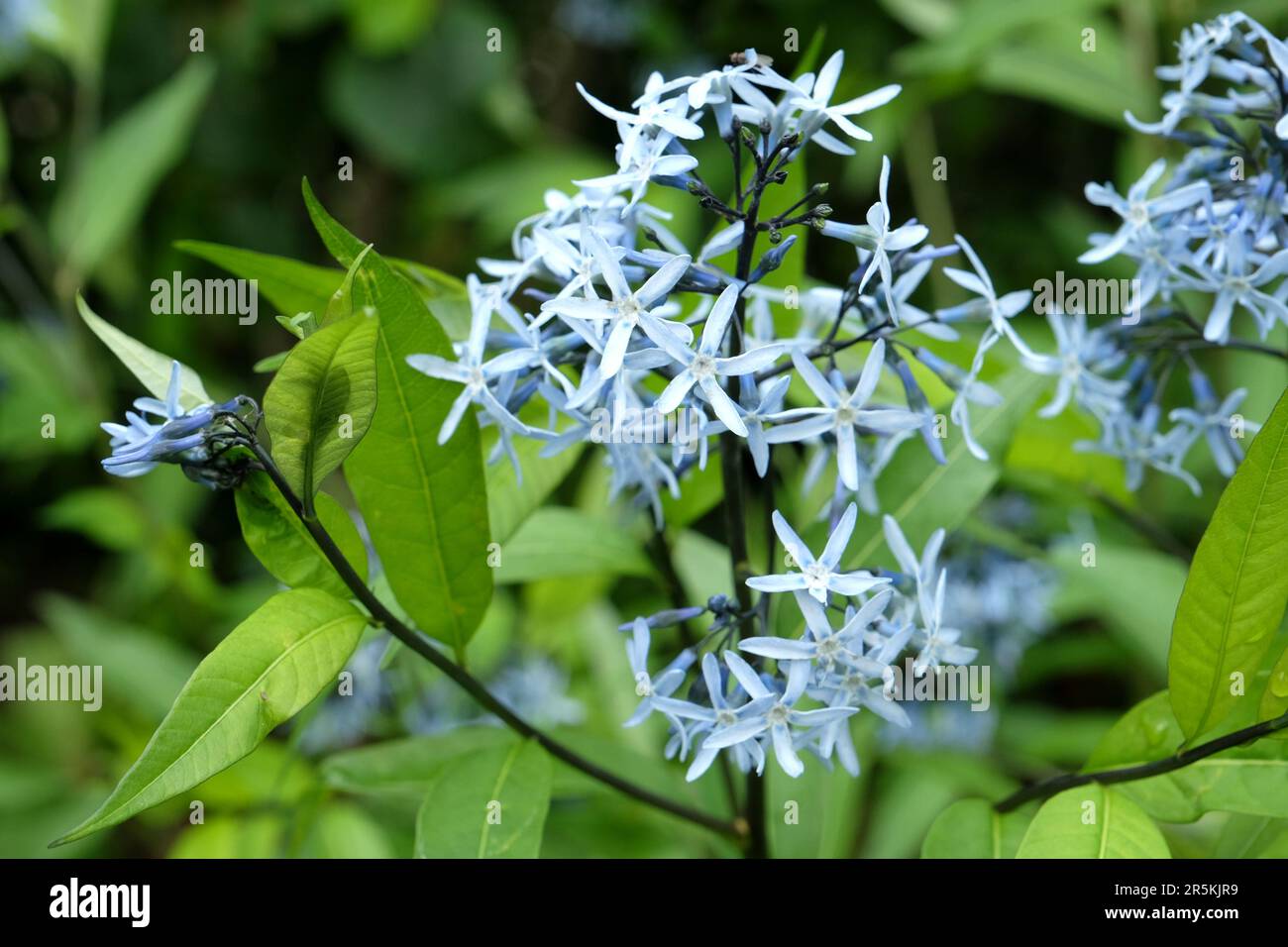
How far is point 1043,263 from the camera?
317 centimetres

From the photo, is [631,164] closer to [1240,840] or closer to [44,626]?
[1240,840]

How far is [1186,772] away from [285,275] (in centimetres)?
101

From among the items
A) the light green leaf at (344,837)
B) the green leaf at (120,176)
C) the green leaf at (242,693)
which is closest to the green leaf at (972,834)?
the green leaf at (242,693)

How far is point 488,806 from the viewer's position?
109 cm

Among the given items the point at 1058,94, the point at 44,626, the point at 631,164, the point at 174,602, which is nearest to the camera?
the point at 631,164

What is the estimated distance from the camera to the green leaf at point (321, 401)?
90cm

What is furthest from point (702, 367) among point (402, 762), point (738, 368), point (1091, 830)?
point (402, 762)

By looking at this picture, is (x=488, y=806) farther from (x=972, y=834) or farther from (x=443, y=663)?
(x=972, y=834)

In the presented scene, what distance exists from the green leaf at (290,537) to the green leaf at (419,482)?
0.03 meters

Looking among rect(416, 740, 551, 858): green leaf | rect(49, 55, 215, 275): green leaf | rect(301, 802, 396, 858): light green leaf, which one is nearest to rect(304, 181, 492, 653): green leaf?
rect(416, 740, 551, 858): green leaf

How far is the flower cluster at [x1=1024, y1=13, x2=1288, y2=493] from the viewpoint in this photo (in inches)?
47.4

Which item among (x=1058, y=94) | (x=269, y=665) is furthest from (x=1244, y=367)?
(x=269, y=665)

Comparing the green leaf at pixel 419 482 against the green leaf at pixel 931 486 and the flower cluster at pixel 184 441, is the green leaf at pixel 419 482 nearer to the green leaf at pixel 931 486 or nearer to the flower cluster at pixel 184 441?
the flower cluster at pixel 184 441
